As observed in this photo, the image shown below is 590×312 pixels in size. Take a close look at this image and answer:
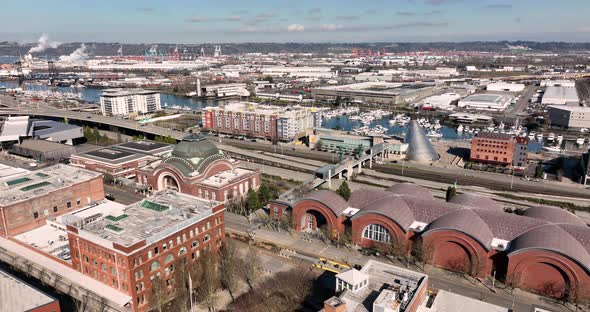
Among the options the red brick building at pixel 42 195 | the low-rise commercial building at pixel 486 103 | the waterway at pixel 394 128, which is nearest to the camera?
the red brick building at pixel 42 195

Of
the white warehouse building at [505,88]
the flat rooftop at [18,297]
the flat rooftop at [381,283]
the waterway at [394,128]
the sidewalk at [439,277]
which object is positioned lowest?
the sidewalk at [439,277]

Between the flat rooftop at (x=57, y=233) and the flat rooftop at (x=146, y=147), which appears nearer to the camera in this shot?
the flat rooftop at (x=57, y=233)

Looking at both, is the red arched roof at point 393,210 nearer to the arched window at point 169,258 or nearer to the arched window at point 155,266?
the arched window at point 169,258

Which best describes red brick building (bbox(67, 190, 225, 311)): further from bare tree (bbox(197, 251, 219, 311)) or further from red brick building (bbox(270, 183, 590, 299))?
red brick building (bbox(270, 183, 590, 299))

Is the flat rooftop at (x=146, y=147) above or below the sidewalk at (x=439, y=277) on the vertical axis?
above

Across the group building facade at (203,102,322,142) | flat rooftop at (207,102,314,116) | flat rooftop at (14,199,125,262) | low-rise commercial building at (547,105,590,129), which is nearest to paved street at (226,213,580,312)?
flat rooftop at (14,199,125,262)

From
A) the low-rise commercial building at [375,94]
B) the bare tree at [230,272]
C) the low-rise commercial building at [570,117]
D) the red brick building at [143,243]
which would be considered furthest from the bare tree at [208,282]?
the low-rise commercial building at [375,94]

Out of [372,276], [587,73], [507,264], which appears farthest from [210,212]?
[587,73]
